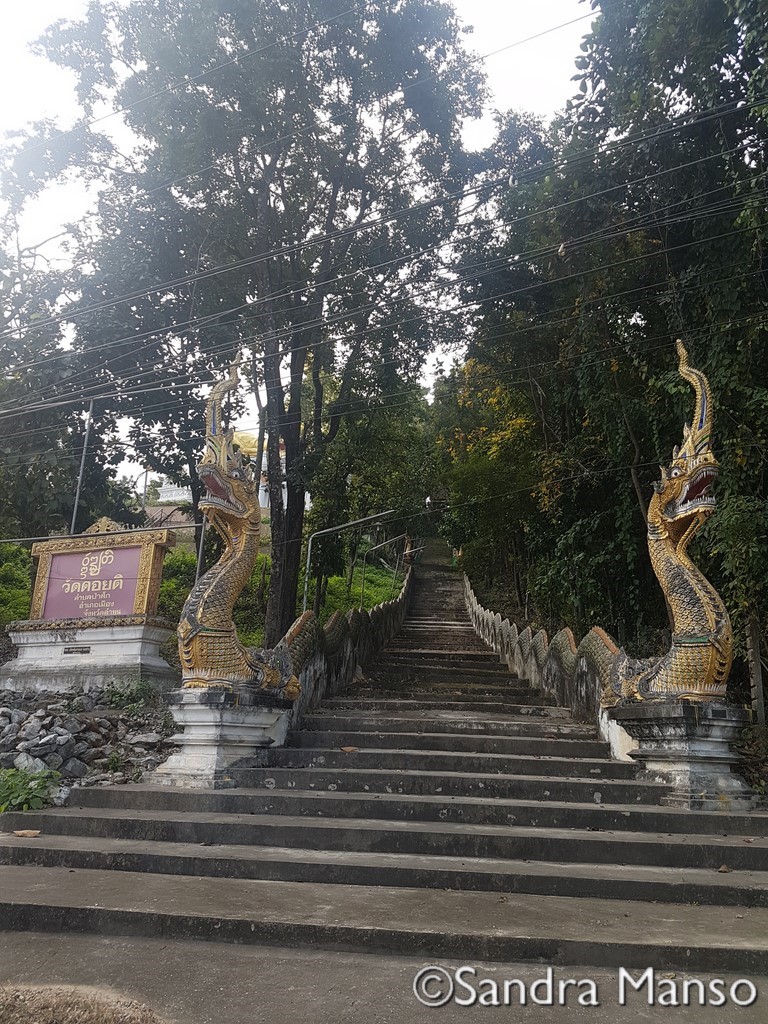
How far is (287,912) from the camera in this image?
3209 mm

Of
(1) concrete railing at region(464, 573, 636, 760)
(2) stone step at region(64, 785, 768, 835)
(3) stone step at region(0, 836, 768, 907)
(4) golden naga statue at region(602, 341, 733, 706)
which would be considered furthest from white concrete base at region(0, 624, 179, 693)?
(4) golden naga statue at region(602, 341, 733, 706)

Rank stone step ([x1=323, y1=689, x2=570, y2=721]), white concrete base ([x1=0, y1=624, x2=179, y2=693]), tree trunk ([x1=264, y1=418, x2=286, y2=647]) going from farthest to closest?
tree trunk ([x1=264, y1=418, x2=286, y2=647]) < stone step ([x1=323, y1=689, x2=570, y2=721]) < white concrete base ([x1=0, y1=624, x2=179, y2=693])

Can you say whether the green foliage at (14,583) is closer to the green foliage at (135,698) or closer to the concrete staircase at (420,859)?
the green foliage at (135,698)

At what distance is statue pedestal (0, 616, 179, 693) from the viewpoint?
7.98 metres

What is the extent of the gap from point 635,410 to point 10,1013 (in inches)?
343

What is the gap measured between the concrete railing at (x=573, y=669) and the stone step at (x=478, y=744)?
0.28 metres

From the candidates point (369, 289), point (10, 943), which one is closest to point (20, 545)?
point (369, 289)

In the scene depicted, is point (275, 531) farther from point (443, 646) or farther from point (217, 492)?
point (443, 646)

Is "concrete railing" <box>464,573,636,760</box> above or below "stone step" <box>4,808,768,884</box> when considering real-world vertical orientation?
above

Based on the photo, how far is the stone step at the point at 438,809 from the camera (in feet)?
15.6

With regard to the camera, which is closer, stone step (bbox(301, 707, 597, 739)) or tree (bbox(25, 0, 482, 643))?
stone step (bbox(301, 707, 597, 739))

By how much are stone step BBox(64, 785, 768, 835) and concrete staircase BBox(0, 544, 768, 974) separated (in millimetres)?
13

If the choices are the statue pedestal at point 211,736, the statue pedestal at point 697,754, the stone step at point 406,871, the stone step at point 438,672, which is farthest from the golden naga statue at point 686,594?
the stone step at point 438,672

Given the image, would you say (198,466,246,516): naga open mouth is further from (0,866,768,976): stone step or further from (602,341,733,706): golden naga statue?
(602,341,733,706): golden naga statue
